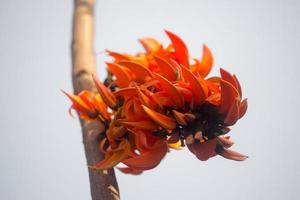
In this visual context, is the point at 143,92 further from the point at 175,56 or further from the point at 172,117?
the point at 175,56

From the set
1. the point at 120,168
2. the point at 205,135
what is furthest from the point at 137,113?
the point at 120,168

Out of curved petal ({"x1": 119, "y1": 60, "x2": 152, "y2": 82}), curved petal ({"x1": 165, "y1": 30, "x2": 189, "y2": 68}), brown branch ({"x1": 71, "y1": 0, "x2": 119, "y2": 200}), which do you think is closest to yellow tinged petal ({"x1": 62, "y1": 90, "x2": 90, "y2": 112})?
brown branch ({"x1": 71, "y1": 0, "x2": 119, "y2": 200})

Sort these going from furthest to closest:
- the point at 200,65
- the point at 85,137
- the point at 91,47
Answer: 1. the point at 91,47
2. the point at 200,65
3. the point at 85,137

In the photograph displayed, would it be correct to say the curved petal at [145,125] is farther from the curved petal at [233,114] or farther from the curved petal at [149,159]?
the curved petal at [233,114]

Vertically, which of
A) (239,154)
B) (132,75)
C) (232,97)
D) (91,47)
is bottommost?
(239,154)

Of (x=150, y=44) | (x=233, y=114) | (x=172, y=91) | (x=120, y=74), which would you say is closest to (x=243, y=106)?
(x=233, y=114)

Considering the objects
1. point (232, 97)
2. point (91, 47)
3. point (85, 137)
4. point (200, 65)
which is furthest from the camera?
→ point (91, 47)

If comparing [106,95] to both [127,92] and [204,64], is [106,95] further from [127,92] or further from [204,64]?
[204,64]

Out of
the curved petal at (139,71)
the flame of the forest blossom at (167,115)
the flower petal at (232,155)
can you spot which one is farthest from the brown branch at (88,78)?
the flower petal at (232,155)
